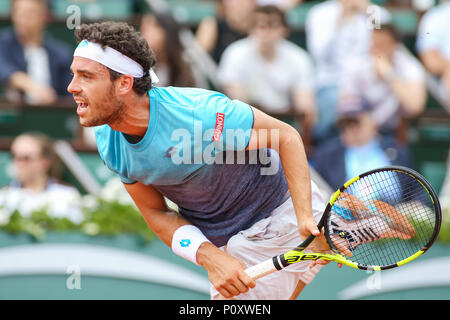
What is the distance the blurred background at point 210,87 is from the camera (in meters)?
5.04

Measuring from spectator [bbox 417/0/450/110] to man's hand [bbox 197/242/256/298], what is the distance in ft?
13.3

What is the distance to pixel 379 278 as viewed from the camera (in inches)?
199

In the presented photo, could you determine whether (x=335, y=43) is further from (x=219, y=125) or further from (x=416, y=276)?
(x=219, y=125)

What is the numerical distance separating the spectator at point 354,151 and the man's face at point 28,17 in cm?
274

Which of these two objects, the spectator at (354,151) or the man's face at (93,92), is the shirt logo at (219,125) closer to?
the man's face at (93,92)

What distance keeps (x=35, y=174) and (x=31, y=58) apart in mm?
1430

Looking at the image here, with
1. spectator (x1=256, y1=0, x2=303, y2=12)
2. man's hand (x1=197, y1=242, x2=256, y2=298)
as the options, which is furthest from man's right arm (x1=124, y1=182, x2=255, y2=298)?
spectator (x1=256, y1=0, x2=303, y2=12)

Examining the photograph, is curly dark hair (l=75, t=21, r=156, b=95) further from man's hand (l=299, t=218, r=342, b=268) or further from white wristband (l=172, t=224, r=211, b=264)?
man's hand (l=299, t=218, r=342, b=268)

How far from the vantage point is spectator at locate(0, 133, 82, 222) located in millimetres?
5290

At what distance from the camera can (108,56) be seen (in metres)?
3.25

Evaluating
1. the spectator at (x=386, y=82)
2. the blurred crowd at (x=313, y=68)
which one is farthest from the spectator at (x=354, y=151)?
the spectator at (x=386, y=82)

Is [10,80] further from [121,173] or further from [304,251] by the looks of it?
[304,251]
